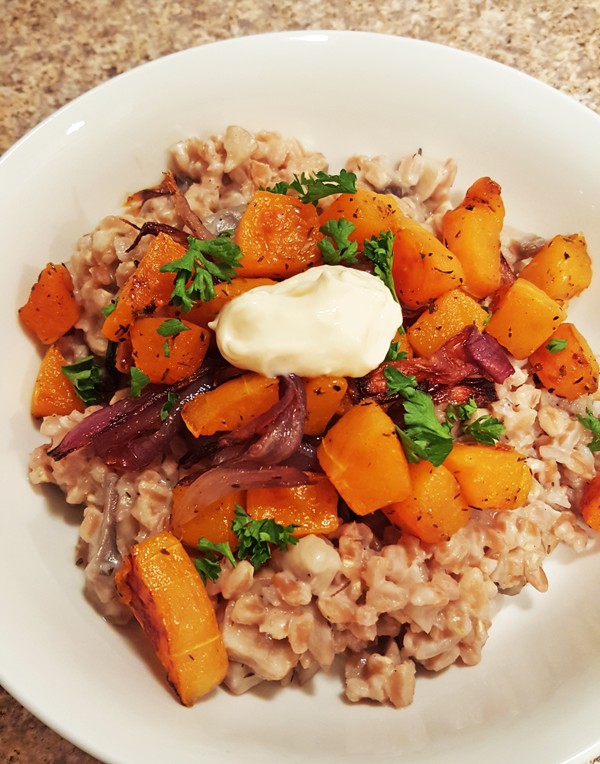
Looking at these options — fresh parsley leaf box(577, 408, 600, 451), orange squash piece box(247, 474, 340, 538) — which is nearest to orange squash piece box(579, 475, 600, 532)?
fresh parsley leaf box(577, 408, 600, 451)

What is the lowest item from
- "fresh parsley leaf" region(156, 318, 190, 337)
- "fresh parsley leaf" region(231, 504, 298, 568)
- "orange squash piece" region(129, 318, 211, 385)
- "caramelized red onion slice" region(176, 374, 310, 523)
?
"fresh parsley leaf" region(231, 504, 298, 568)

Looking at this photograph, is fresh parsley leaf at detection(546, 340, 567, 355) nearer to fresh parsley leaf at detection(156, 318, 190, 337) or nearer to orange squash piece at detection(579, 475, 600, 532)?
orange squash piece at detection(579, 475, 600, 532)

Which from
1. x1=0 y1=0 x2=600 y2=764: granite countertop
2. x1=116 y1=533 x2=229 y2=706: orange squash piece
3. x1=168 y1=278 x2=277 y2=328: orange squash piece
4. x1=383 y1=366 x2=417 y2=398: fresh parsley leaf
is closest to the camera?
x1=116 y1=533 x2=229 y2=706: orange squash piece

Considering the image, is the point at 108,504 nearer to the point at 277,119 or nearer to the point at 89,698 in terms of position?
the point at 89,698

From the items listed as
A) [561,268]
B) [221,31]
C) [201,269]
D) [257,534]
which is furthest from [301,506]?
[221,31]

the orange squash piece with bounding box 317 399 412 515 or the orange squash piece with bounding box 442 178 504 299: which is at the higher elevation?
the orange squash piece with bounding box 442 178 504 299

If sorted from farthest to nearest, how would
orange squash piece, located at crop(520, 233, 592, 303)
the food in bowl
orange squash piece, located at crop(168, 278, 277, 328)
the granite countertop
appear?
the granite countertop, orange squash piece, located at crop(520, 233, 592, 303), orange squash piece, located at crop(168, 278, 277, 328), the food in bowl
